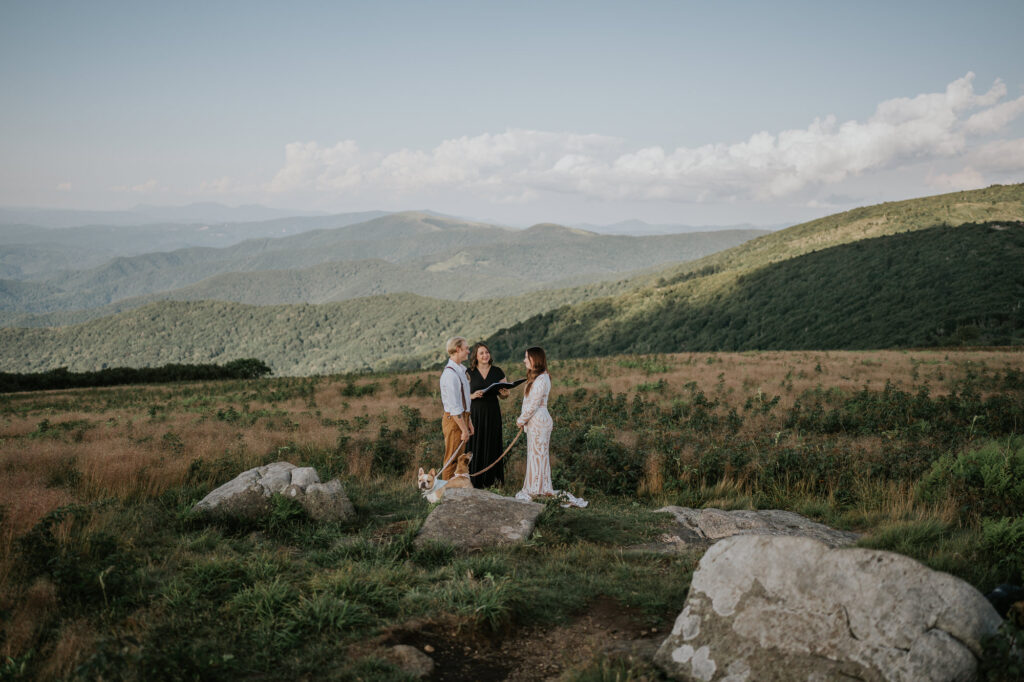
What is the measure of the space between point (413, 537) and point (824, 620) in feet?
13.1

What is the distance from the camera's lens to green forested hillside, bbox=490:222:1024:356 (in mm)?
56250

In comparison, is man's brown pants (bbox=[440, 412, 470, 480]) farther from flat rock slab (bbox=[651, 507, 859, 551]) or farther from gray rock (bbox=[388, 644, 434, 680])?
gray rock (bbox=[388, 644, 434, 680])

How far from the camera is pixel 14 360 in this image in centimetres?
17750

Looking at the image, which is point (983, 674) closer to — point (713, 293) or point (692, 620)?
point (692, 620)

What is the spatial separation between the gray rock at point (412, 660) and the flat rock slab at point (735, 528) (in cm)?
317

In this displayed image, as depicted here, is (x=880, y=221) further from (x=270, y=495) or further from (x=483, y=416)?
(x=270, y=495)

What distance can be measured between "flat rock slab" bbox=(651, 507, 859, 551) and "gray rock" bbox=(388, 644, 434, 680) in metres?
3.17

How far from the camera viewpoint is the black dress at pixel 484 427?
29.7 feet

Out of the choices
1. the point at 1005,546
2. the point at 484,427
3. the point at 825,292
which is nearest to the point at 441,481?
the point at 484,427

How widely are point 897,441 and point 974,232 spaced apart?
85782mm

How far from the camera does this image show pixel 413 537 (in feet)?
20.5

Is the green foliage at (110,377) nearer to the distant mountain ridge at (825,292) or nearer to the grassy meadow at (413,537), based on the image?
the grassy meadow at (413,537)

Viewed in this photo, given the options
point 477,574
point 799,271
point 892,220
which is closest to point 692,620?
point 477,574

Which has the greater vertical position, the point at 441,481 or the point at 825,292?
the point at 441,481
